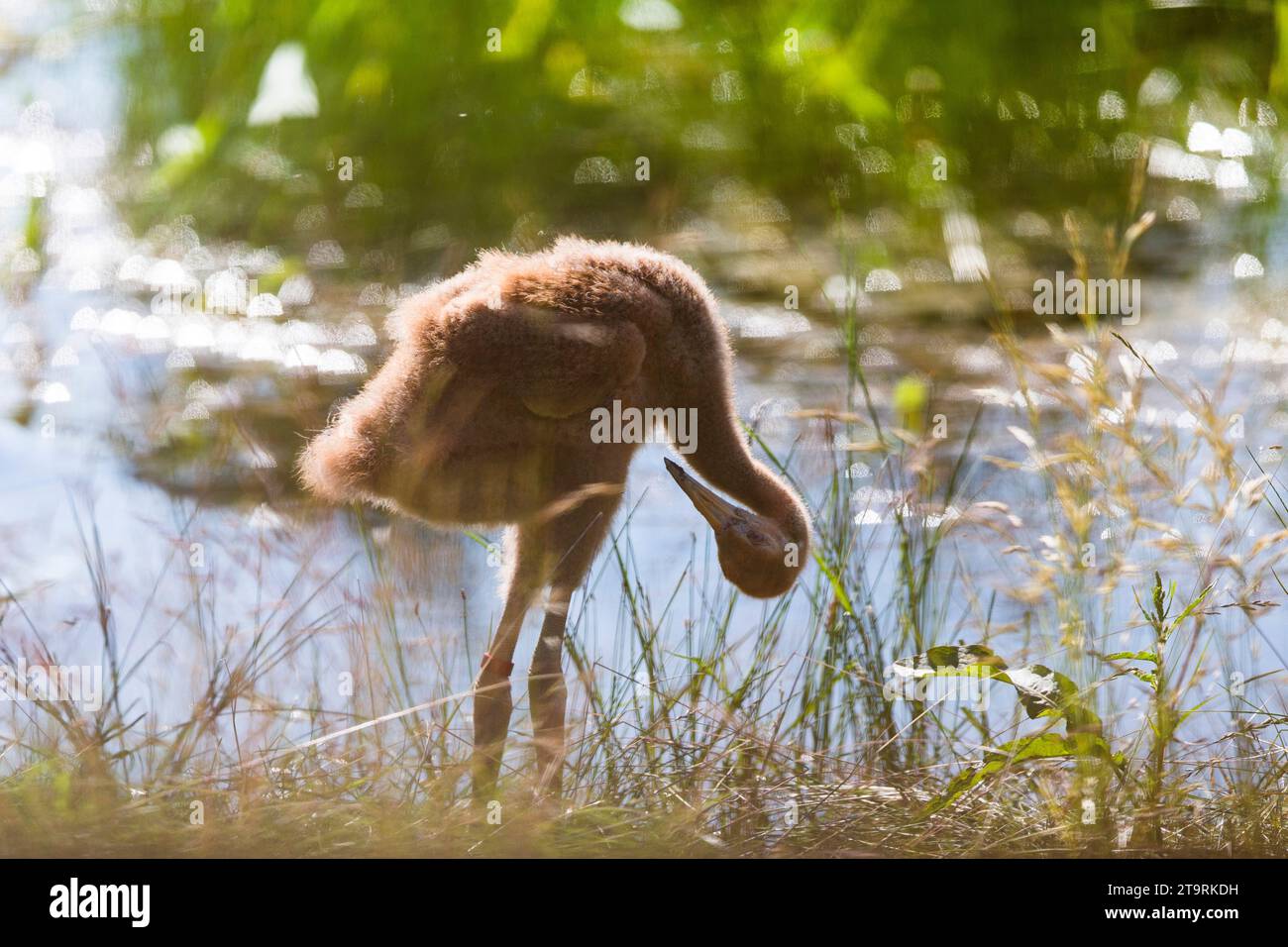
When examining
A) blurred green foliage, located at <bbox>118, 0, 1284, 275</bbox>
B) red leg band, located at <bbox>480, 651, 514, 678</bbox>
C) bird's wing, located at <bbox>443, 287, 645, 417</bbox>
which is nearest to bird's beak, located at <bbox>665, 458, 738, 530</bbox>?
bird's wing, located at <bbox>443, 287, 645, 417</bbox>

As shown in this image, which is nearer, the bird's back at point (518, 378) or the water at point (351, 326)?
the bird's back at point (518, 378)

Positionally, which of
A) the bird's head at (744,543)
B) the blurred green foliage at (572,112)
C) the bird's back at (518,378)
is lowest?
the bird's head at (744,543)

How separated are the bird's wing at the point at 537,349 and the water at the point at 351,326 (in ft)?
0.53

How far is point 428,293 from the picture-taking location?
45.4 inches

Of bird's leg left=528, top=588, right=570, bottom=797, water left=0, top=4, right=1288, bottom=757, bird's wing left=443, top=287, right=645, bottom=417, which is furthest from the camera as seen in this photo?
water left=0, top=4, right=1288, bottom=757

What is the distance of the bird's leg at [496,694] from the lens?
1.16 metres

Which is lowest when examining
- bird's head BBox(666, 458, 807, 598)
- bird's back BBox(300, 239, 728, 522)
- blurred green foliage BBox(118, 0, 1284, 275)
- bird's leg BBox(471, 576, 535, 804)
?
bird's leg BBox(471, 576, 535, 804)

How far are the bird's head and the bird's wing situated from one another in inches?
5.2

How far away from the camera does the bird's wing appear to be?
1079 millimetres

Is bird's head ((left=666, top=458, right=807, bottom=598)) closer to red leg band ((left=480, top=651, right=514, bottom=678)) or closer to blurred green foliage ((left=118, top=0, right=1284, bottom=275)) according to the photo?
red leg band ((left=480, top=651, right=514, bottom=678))

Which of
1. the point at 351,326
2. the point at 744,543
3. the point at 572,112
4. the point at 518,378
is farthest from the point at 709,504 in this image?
the point at 572,112

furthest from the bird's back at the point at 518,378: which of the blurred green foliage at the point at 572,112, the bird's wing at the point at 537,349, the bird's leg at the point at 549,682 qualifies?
the blurred green foliage at the point at 572,112

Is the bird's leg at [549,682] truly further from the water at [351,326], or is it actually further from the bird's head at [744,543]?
the bird's head at [744,543]

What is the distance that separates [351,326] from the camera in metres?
1.78
